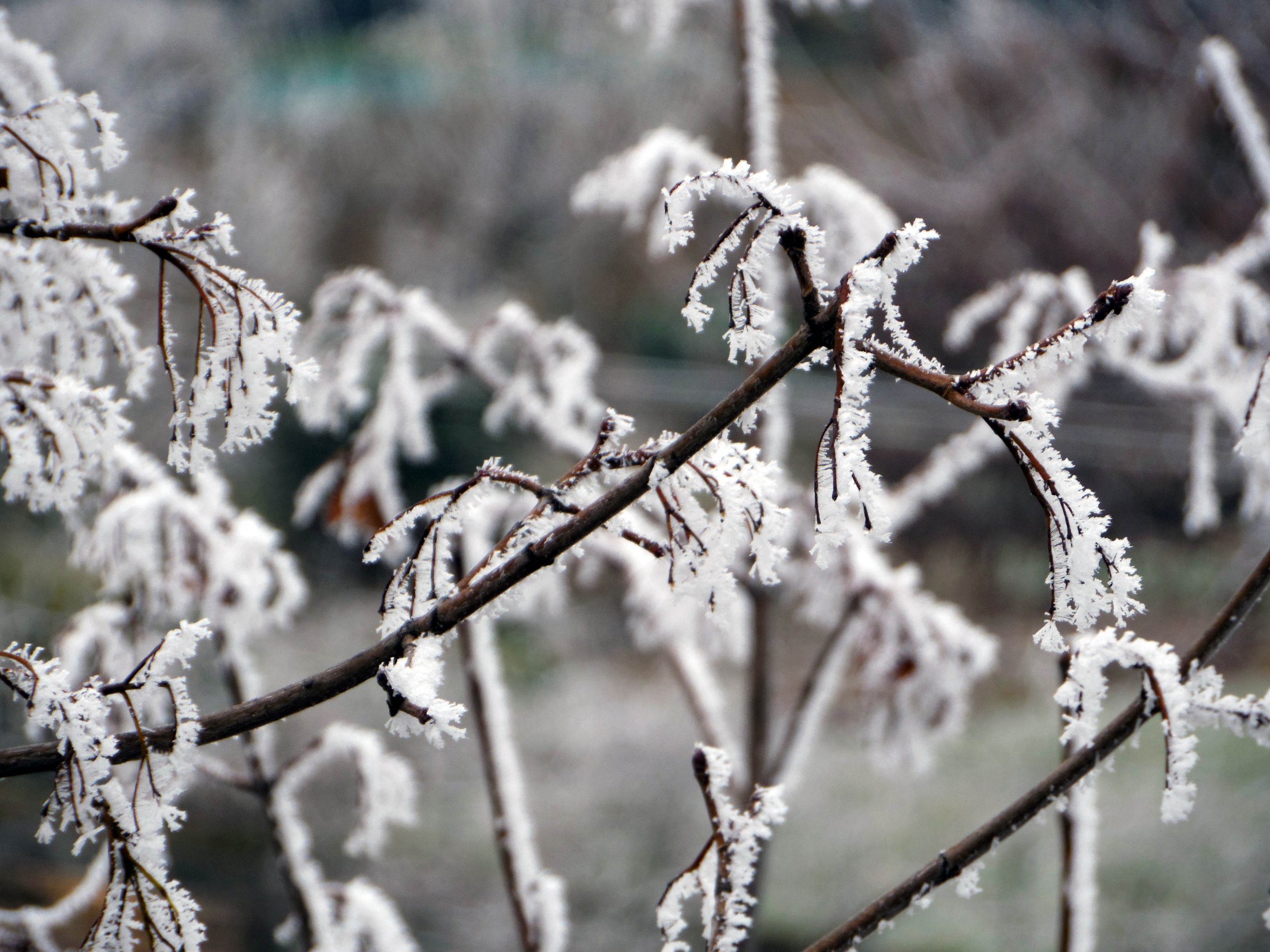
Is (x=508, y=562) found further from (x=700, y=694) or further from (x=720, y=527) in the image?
(x=700, y=694)

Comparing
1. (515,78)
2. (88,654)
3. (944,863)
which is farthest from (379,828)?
(515,78)

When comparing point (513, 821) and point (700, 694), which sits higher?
point (700, 694)

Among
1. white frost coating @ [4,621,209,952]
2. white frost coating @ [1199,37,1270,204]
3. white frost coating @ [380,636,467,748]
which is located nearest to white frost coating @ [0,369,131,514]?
white frost coating @ [4,621,209,952]

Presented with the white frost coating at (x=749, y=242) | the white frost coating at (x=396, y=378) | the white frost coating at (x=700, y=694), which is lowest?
the white frost coating at (x=749, y=242)

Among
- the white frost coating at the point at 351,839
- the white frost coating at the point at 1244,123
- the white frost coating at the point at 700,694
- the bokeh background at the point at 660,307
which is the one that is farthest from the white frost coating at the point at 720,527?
the white frost coating at the point at 1244,123

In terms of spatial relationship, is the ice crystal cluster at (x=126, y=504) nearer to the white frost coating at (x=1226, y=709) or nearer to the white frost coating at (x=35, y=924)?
the white frost coating at (x=35, y=924)

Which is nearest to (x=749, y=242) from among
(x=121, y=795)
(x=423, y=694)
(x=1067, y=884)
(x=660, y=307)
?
(x=423, y=694)
